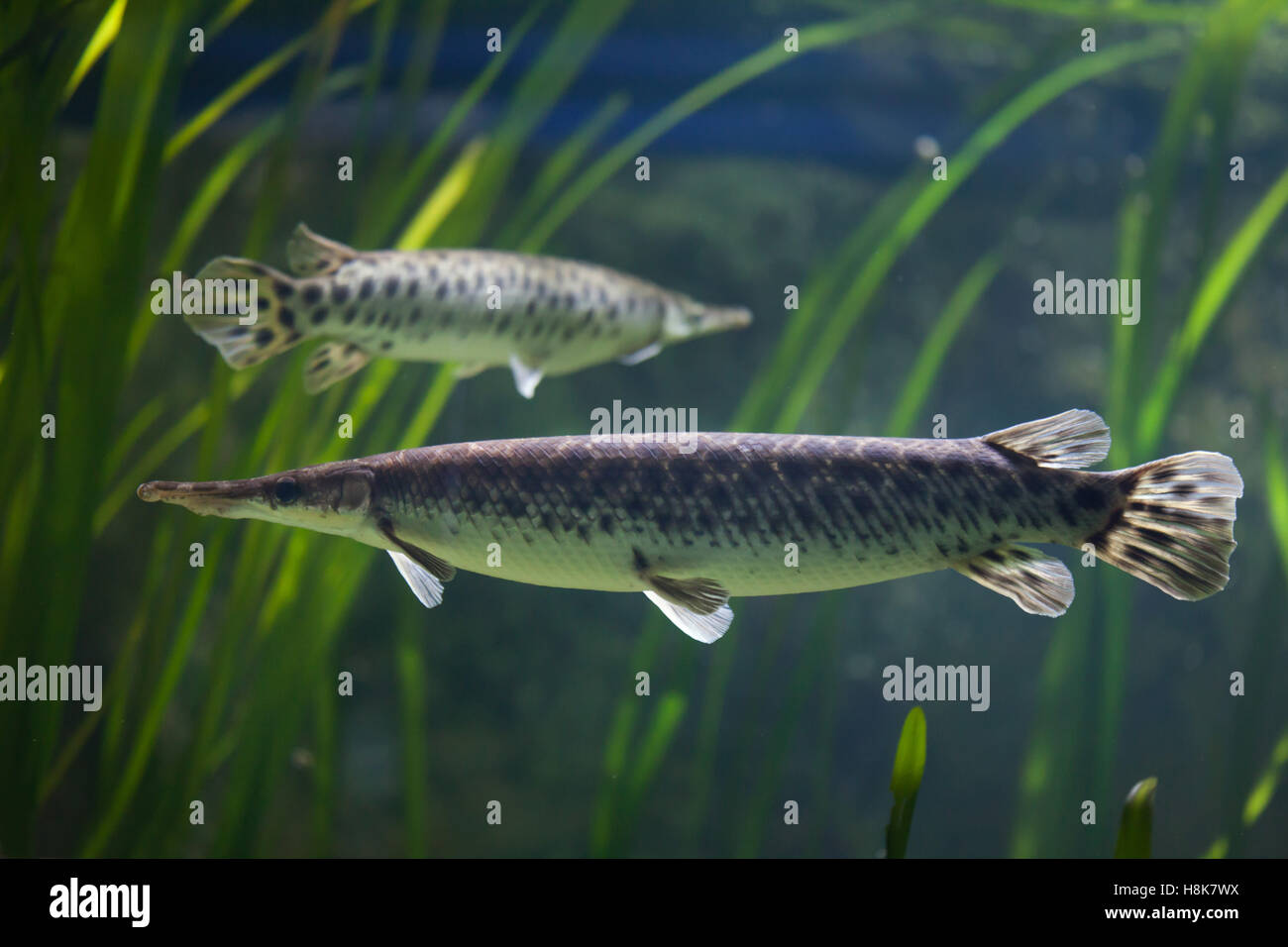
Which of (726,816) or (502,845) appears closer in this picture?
(726,816)

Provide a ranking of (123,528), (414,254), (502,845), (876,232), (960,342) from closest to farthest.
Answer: (414,254)
(876,232)
(123,528)
(502,845)
(960,342)

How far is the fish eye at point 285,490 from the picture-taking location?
1.72 metres

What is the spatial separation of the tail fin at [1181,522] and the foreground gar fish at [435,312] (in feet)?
4.80

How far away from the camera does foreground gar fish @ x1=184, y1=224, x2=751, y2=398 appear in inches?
77.6

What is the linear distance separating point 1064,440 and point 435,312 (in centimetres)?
158

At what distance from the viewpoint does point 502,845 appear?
198 inches

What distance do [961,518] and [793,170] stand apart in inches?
188
